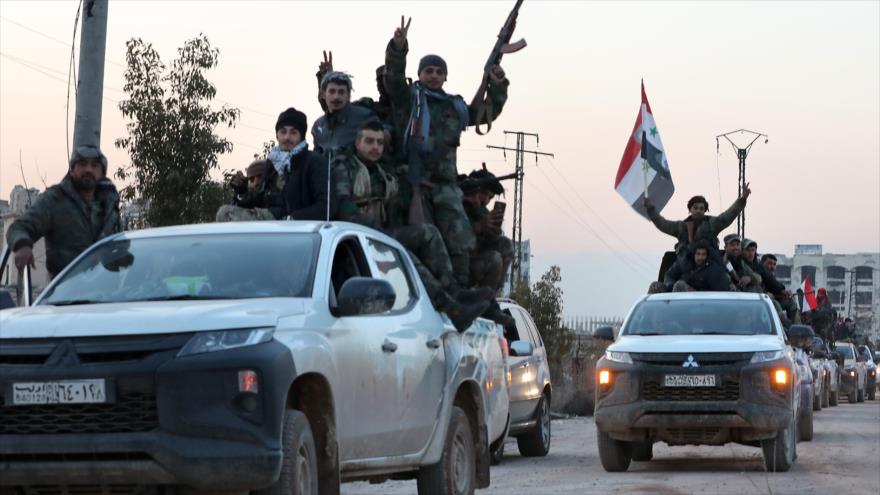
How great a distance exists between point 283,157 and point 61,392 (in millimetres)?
4780

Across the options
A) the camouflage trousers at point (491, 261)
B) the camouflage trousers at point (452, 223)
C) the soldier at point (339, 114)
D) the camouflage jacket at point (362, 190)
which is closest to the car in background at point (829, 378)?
the camouflage trousers at point (491, 261)

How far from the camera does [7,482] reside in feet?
23.9

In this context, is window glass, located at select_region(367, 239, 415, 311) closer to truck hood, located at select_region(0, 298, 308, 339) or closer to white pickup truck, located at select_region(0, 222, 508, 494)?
white pickup truck, located at select_region(0, 222, 508, 494)

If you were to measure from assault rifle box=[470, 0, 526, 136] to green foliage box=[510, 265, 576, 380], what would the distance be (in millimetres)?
24462

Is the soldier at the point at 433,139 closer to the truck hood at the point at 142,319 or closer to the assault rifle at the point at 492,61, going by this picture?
the assault rifle at the point at 492,61

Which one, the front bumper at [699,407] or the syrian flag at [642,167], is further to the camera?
the syrian flag at [642,167]

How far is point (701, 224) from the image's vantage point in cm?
1981

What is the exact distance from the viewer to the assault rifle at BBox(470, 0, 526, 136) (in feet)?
46.0

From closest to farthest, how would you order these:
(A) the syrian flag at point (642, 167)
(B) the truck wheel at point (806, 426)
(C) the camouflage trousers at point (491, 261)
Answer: (C) the camouflage trousers at point (491, 261)
(B) the truck wheel at point (806, 426)
(A) the syrian flag at point (642, 167)

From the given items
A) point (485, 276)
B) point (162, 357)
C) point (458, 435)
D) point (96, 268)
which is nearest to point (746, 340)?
point (485, 276)

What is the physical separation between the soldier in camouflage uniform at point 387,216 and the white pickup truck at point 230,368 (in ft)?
1.55

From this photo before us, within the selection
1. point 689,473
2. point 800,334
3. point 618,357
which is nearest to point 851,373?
point 800,334

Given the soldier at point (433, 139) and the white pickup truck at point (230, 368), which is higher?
the soldier at point (433, 139)

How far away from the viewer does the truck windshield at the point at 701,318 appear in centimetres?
1667
